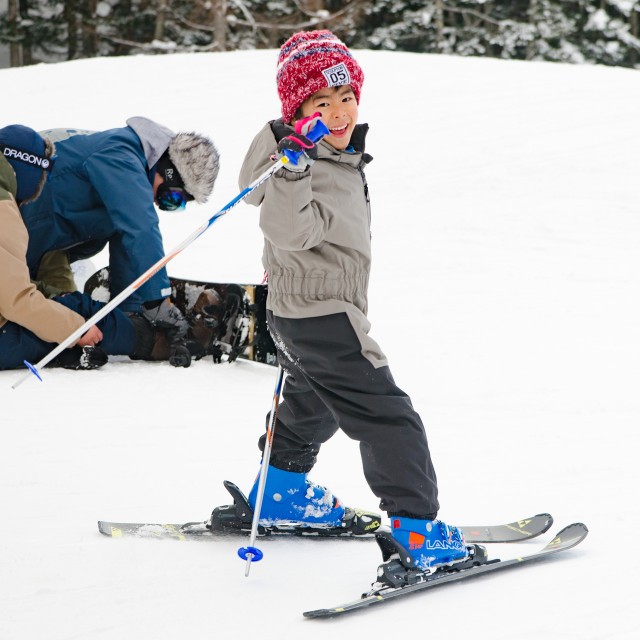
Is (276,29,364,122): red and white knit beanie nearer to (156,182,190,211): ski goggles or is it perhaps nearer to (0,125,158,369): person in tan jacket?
(0,125,158,369): person in tan jacket

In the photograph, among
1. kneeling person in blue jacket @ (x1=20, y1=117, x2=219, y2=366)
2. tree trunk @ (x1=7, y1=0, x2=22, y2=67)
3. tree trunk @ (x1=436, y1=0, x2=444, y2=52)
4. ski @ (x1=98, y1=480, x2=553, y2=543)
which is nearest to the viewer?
ski @ (x1=98, y1=480, x2=553, y2=543)

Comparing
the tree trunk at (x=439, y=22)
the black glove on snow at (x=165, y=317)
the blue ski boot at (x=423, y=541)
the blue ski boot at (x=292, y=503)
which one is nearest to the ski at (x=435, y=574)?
the blue ski boot at (x=423, y=541)

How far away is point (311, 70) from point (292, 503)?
1326 mm

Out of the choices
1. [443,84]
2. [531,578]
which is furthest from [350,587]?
[443,84]

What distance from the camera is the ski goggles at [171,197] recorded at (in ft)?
16.6

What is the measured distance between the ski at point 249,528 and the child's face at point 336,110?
1.15 metres

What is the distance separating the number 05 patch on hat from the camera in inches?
102

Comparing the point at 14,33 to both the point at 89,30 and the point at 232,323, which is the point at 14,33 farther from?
the point at 232,323

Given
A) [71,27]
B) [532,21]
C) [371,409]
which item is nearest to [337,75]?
[371,409]

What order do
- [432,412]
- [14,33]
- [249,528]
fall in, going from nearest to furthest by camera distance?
1. [249,528]
2. [432,412]
3. [14,33]

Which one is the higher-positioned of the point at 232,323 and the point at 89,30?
the point at 89,30

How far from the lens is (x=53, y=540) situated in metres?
2.86

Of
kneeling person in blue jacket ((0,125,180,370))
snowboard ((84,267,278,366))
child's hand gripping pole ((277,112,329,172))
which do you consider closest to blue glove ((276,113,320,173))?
child's hand gripping pole ((277,112,329,172))

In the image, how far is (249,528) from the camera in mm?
2955
